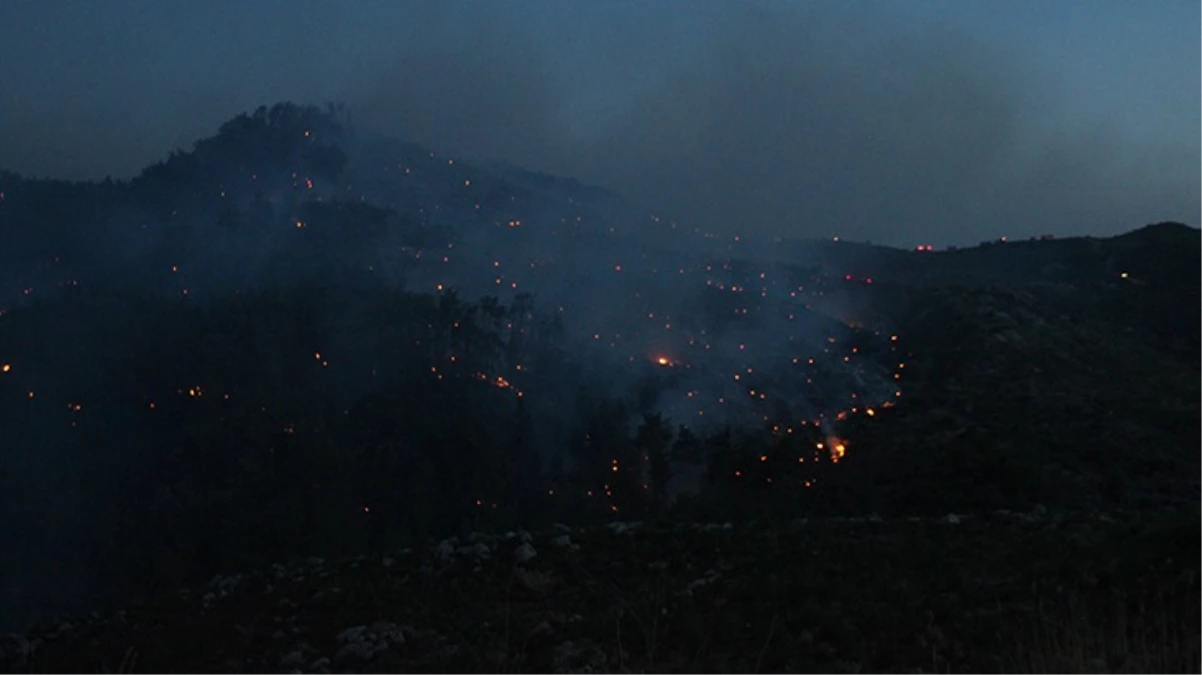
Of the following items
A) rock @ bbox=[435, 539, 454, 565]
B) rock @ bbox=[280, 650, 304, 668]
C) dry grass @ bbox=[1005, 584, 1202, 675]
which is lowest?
rock @ bbox=[280, 650, 304, 668]

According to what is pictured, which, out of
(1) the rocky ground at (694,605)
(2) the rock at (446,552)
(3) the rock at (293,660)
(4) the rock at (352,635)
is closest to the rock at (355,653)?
(1) the rocky ground at (694,605)

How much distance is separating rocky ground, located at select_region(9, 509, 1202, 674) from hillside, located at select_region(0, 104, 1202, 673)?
7cm

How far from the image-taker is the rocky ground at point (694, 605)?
735 centimetres

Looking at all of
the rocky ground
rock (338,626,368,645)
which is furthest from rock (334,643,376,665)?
rock (338,626,368,645)

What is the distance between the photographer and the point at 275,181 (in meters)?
69.8

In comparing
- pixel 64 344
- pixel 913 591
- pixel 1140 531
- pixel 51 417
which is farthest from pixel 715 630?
pixel 64 344

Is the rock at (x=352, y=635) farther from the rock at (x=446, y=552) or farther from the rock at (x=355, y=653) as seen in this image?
the rock at (x=446, y=552)

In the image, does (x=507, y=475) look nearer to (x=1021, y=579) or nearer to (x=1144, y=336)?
(x=1021, y=579)

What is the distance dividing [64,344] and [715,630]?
33.1 meters

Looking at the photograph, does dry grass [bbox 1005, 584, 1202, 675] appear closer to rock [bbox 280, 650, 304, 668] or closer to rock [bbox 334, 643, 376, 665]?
rock [bbox 334, 643, 376, 665]

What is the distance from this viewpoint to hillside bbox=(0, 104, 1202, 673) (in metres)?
9.66

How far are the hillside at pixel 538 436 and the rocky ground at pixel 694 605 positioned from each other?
0.24ft

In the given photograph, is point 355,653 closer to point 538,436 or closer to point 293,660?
point 293,660

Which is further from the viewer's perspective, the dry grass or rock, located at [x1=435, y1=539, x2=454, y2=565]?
rock, located at [x1=435, y1=539, x2=454, y2=565]
